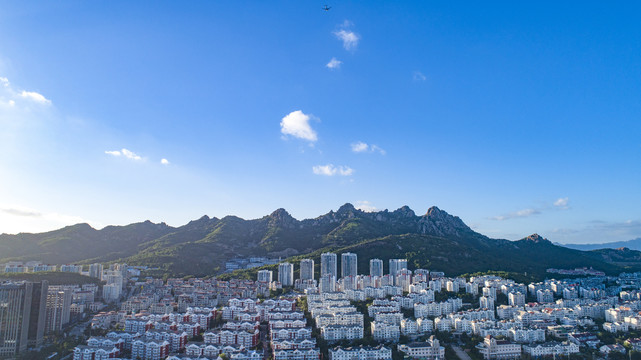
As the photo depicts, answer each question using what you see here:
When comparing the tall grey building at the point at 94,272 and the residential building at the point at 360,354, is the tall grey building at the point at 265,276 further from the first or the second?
the residential building at the point at 360,354

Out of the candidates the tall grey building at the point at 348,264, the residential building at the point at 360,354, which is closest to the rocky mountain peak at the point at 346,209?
the tall grey building at the point at 348,264

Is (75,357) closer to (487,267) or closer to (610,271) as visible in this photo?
(487,267)

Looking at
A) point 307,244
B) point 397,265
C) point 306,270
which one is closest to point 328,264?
point 306,270

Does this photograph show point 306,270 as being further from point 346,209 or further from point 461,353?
point 346,209

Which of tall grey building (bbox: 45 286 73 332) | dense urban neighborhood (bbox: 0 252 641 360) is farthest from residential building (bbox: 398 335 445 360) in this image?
tall grey building (bbox: 45 286 73 332)

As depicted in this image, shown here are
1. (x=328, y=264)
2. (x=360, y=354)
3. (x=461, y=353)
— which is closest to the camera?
(x=360, y=354)
